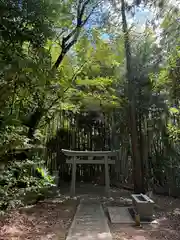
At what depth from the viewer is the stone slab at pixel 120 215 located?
360 centimetres

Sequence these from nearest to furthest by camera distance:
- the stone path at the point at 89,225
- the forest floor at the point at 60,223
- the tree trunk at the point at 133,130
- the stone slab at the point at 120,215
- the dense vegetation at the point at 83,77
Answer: the dense vegetation at the point at 83,77, the stone path at the point at 89,225, the forest floor at the point at 60,223, the stone slab at the point at 120,215, the tree trunk at the point at 133,130

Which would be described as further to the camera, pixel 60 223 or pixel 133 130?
pixel 133 130

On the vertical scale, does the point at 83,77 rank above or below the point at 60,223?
above

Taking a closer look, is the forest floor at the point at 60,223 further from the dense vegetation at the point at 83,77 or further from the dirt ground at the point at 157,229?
the dense vegetation at the point at 83,77

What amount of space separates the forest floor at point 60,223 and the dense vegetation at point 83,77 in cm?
39

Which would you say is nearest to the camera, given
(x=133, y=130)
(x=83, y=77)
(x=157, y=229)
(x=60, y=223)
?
(x=157, y=229)

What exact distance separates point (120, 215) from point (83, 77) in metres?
3.25

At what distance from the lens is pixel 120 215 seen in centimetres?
389

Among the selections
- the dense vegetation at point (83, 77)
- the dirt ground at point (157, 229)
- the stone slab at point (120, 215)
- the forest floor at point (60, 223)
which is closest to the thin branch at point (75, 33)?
the dense vegetation at point (83, 77)

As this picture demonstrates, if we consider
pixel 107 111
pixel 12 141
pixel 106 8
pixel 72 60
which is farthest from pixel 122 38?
pixel 12 141

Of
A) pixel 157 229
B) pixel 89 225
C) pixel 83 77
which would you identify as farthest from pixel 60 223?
pixel 83 77

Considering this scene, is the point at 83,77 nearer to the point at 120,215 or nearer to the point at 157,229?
the point at 120,215

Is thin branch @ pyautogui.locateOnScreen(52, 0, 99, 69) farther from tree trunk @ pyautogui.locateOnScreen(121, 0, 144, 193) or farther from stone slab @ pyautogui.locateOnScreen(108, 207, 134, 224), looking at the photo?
stone slab @ pyautogui.locateOnScreen(108, 207, 134, 224)

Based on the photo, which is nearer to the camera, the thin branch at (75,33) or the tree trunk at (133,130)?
the thin branch at (75,33)
